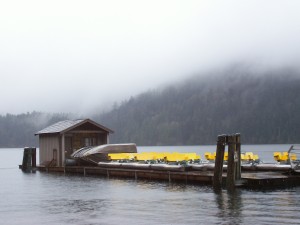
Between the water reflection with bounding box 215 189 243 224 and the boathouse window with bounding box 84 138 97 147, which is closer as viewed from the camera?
the water reflection with bounding box 215 189 243 224

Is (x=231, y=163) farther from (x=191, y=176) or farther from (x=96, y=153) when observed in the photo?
(x=96, y=153)

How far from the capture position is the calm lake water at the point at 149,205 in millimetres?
22797

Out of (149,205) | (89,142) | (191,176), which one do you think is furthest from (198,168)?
(89,142)

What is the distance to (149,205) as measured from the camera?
27.6 m

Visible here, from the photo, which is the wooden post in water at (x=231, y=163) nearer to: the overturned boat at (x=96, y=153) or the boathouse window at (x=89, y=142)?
the overturned boat at (x=96, y=153)

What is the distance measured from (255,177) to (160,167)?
448 inches

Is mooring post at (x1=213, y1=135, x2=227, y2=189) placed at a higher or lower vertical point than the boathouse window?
lower

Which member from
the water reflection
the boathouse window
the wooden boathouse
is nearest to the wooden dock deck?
the water reflection

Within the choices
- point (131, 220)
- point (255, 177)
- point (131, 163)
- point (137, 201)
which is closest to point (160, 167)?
point (131, 163)

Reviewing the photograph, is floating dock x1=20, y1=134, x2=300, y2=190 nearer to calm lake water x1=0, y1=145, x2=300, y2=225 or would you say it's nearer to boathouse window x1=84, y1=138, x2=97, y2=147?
calm lake water x1=0, y1=145, x2=300, y2=225

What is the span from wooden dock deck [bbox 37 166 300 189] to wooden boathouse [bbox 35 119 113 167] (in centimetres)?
221

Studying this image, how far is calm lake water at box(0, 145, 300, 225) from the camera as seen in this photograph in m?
22.8

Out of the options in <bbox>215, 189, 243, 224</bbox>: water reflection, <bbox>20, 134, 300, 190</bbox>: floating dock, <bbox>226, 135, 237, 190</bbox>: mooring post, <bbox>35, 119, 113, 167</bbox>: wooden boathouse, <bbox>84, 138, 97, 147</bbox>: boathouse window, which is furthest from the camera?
<bbox>84, 138, 97, 147</bbox>: boathouse window

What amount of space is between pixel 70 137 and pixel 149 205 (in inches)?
1262
